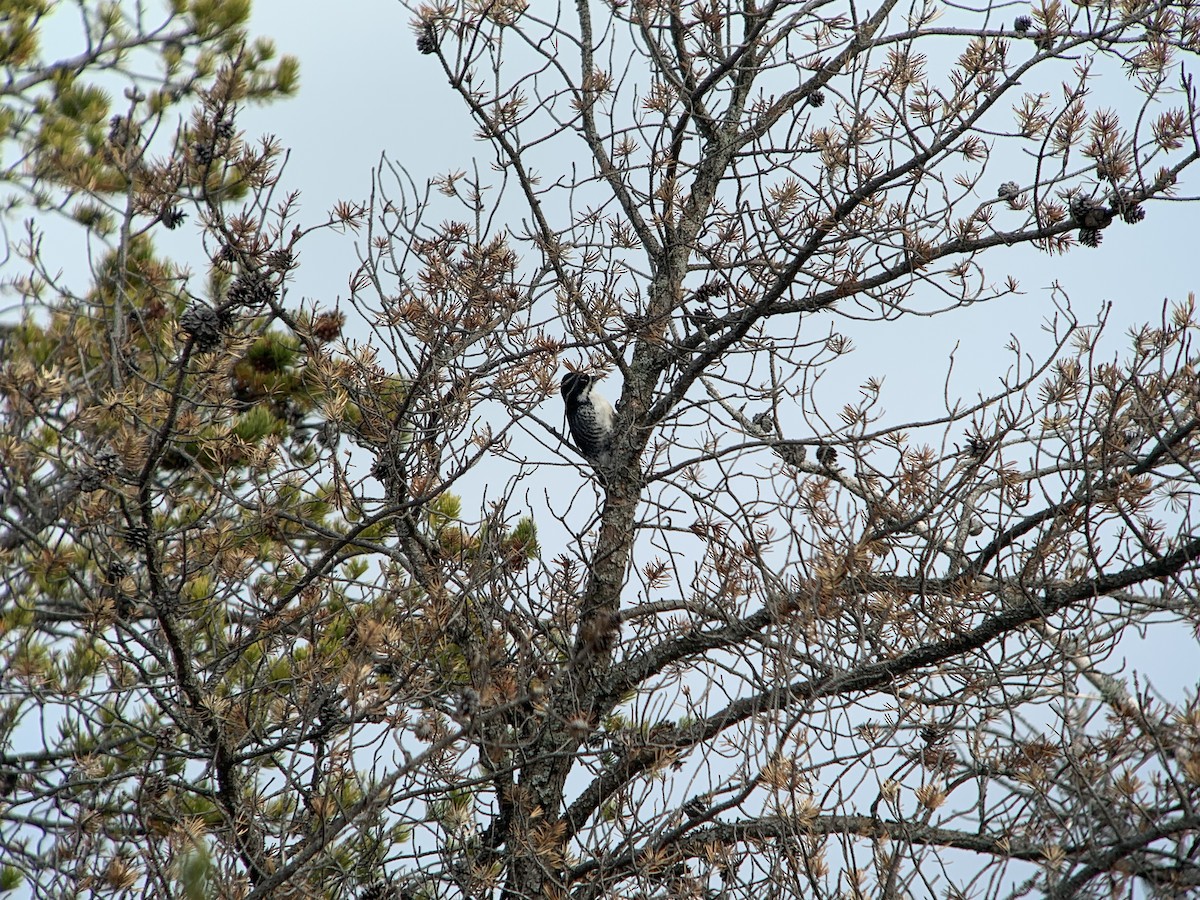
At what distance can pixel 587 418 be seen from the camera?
6.33 m

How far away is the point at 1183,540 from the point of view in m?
4.03

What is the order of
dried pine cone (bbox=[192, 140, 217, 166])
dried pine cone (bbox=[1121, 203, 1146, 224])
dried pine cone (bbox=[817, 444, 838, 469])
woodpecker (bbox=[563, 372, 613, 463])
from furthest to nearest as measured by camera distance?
woodpecker (bbox=[563, 372, 613, 463]), dried pine cone (bbox=[817, 444, 838, 469]), dried pine cone (bbox=[1121, 203, 1146, 224]), dried pine cone (bbox=[192, 140, 217, 166])

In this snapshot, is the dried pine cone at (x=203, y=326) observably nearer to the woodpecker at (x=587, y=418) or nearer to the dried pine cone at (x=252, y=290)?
the dried pine cone at (x=252, y=290)

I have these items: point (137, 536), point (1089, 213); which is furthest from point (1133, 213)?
point (137, 536)

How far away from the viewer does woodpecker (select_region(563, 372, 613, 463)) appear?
6.25 m

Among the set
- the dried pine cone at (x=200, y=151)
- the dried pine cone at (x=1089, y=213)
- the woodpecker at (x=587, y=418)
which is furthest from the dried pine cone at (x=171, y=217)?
the dried pine cone at (x=1089, y=213)

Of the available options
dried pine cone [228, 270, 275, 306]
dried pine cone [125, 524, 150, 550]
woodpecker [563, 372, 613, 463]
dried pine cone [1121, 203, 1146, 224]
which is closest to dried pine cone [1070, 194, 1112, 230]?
dried pine cone [1121, 203, 1146, 224]

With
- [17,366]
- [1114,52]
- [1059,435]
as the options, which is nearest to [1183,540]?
[1059,435]

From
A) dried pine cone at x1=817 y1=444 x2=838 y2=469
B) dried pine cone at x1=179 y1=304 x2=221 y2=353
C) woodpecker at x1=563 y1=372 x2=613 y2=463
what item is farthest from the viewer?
woodpecker at x1=563 y1=372 x2=613 y2=463

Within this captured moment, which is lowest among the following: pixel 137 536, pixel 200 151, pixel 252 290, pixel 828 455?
pixel 137 536

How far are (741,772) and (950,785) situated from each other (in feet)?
2.17

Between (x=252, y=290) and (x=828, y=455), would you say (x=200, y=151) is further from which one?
(x=828, y=455)

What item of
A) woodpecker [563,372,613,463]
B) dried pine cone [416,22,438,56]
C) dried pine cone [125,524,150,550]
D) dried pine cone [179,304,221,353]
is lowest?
dried pine cone [125,524,150,550]

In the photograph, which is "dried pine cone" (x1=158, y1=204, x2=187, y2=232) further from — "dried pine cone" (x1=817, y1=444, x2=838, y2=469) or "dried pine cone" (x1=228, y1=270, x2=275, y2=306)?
"dried pine cone" (x1=817, y1=444, x2=838, y2=469)
